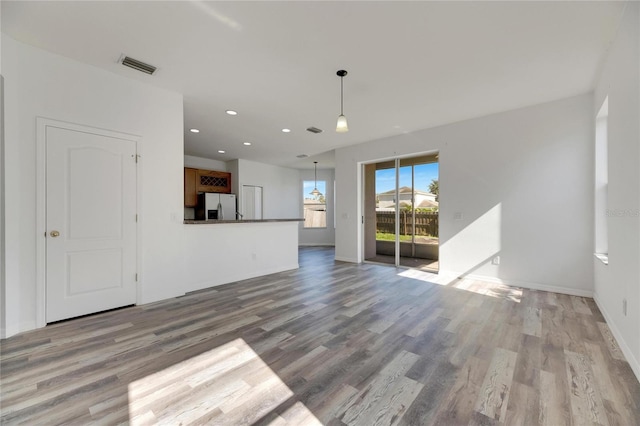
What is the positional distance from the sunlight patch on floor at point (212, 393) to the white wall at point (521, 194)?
4167 millimetres

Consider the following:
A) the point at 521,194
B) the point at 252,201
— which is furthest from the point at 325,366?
the point at 252,201

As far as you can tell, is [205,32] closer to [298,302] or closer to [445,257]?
[298,302]

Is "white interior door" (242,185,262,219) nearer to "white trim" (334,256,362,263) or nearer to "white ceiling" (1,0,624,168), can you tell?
"white trim" (334,256,362,263)

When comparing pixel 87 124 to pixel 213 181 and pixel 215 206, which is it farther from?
pixel 213 181

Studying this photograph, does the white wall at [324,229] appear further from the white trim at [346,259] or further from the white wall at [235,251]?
the white wall at [235,251]

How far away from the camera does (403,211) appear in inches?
242

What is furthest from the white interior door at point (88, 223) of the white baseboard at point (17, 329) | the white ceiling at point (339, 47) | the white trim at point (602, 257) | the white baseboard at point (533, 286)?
the white trim at point (602, 257)

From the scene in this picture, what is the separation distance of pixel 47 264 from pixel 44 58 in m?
2.16

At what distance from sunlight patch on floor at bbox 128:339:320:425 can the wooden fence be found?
467cm

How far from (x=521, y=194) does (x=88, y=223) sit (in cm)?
598

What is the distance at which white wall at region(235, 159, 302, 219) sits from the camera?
827 centimetres

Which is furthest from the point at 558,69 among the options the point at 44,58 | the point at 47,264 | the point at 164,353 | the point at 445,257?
the point at 47,264

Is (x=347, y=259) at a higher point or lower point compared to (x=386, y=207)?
lower

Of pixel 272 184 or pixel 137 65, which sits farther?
pixel 272 184
